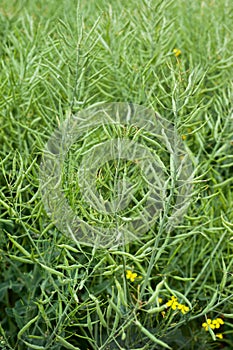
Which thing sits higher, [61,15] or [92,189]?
[61,15]

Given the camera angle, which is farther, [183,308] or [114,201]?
[183,308]

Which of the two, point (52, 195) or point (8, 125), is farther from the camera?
point (8, 125)

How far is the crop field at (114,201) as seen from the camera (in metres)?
1.02

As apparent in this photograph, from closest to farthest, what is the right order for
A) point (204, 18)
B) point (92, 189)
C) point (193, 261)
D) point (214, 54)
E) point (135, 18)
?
point (92, 189) → point (193, 261) → point (214, 54) → point (135, 18) → point (204, 18)

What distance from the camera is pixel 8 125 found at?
1.40m

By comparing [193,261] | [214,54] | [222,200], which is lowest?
[193,261]

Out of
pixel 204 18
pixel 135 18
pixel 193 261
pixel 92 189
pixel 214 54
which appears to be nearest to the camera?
pixel 92 189

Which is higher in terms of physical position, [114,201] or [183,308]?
[114,201]

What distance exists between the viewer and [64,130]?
113cm

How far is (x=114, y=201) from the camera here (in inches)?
38.7

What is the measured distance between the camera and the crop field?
1.02m

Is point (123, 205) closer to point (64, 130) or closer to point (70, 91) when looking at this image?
point (64, 130)

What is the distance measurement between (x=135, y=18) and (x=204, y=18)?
0.28m

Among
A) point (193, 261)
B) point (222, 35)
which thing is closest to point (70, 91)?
point (193, 261)
